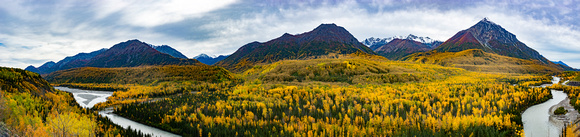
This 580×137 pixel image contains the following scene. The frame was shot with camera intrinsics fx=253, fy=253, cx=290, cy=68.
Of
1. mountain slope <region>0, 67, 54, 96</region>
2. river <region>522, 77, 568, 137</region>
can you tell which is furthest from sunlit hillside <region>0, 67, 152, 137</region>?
river <region>522, 77, 568, 137</region>

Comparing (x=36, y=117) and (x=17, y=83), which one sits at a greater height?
(x=17, y=83)

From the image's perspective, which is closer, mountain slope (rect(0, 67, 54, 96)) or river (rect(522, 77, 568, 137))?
river (rect(522, 77, 568, 137))

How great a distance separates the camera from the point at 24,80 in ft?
96.6

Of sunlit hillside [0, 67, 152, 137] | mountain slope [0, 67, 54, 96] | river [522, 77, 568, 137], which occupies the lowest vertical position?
river [522, 77, 568, 137]

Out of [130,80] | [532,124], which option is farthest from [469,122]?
[130,80]

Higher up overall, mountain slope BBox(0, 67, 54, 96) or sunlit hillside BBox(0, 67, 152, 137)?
mountain slope BBox(0, 67, 54, 96)

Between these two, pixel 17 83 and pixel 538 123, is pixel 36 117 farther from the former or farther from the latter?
pixel 538 123

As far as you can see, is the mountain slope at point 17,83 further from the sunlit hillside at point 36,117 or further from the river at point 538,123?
the river at point 538,123

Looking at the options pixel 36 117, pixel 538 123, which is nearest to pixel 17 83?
pixel 36 117

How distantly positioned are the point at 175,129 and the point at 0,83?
17810 mm

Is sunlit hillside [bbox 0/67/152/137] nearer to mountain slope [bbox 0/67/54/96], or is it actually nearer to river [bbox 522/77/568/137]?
mountain slope [bbox 0/67/54/96]

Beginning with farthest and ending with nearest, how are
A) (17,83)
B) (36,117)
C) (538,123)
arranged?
1. (17,83)
2. (538,123)
3. (36,117)

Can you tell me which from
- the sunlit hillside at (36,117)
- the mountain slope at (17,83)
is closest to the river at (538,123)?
the sunlit hillside at (36,117)

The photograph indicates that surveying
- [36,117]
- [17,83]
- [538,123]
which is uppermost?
[17,83]
